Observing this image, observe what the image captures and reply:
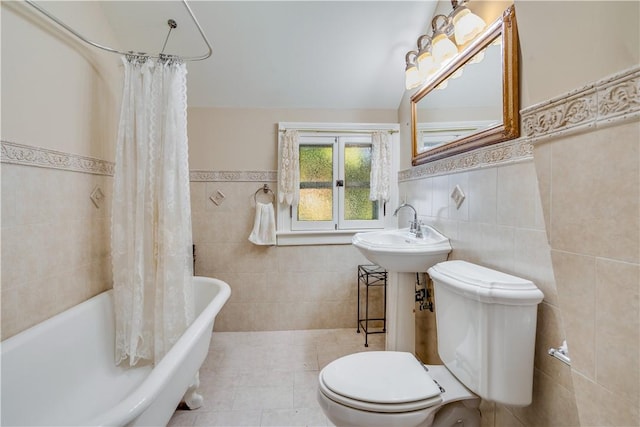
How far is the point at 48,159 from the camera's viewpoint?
1.29 meters

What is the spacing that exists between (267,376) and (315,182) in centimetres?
151

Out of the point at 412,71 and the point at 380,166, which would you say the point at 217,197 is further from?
the point at 412,71

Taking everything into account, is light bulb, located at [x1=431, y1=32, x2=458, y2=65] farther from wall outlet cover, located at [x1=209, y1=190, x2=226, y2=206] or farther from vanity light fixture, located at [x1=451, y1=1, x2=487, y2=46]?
wall outlet cover, located at [x1=209, y1=190, x2=226, y2=206]

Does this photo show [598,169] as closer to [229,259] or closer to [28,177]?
[28,177]

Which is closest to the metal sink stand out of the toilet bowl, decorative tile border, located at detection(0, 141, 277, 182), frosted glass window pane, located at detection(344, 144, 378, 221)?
frosted glass window pane, located at detection(344, 144, 378, 221)

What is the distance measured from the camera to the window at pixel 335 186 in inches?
91.0

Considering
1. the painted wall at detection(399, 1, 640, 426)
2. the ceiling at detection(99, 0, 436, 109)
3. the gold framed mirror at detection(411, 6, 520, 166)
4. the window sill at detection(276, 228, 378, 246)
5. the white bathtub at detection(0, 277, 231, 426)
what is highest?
the ceiling at detection(99, 0, 436, 109)

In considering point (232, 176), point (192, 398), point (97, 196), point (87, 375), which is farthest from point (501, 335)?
point (97, 196)

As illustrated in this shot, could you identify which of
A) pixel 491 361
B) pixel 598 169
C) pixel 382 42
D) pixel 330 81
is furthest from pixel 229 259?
pixel 598 169

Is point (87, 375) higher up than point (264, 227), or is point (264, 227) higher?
point (264, 227)

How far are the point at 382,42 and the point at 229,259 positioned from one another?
81.2 inches

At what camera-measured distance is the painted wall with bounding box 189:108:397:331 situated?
87.7 inches

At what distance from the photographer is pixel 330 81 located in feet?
6.89

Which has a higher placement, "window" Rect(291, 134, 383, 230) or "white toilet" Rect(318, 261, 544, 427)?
"window" Rect(291, 134, 383, 230)
